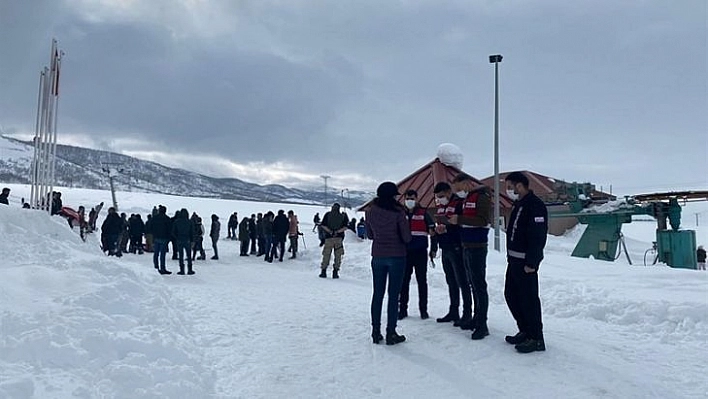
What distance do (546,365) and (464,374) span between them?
88 cm

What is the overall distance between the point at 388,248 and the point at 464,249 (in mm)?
914

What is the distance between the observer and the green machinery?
50.2 feet

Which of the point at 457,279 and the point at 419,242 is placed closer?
the point at 457,279

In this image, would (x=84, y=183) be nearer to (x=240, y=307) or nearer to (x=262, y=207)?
(x=262, y=207)

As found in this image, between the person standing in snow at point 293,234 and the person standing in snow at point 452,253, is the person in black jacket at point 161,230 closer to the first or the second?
the person standing in snow at point 293,234

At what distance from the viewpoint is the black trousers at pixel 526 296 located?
5.68 meters

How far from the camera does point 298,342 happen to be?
21.2 ft

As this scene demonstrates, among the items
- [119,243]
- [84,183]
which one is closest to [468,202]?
[119,243]

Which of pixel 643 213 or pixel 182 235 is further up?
pixel 643 213

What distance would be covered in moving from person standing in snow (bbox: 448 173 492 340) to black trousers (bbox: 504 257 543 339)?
16.1 inches

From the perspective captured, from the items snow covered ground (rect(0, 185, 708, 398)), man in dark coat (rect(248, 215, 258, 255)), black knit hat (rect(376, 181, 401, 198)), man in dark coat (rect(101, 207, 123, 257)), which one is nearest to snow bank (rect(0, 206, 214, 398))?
snow covered ground (rect(0, 185, 708, 398))

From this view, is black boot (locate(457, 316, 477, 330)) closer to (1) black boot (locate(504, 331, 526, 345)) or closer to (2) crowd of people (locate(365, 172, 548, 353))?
(2) crowd of people (locate(365, 172, 548, 353))

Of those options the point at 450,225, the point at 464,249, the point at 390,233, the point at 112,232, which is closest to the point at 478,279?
the point at 464,249

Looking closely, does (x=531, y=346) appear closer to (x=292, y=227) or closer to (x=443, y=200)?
(x=443, y=200)
